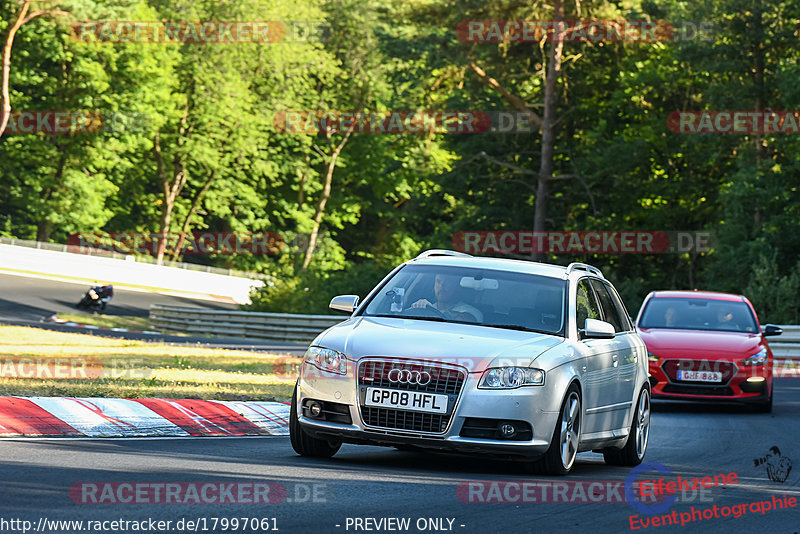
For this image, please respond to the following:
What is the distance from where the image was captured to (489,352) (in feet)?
30.9

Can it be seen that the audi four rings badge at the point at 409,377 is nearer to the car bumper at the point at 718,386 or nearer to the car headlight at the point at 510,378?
the car headlight at the point at 510,378

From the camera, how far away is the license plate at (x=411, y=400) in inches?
366

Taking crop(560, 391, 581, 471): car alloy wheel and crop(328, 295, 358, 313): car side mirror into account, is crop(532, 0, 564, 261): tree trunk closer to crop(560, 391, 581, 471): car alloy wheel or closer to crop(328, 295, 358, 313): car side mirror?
crop(328, 295, 358, 313): car side mirror

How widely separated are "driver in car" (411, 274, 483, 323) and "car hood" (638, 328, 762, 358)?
26.4 ft

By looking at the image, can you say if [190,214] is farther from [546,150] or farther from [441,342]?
[441,342]

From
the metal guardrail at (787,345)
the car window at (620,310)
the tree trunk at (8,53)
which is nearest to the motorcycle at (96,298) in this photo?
the tree trunk at (8,53)

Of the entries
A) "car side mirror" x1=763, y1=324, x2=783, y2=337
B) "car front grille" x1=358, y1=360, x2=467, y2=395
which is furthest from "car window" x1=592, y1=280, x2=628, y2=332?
"car side mirror" x1=763, y1=324, x2=783, y2=337

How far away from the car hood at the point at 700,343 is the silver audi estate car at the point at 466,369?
7202 mm

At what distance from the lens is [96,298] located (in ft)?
147

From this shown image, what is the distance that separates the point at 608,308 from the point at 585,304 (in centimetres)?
86

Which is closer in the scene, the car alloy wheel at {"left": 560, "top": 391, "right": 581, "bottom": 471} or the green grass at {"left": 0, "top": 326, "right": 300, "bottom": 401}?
the car alloy wheel at {"left": 560, "top": 391, "right": 581, "bottom": 471}

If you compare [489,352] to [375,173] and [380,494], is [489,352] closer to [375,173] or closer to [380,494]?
[380,494]

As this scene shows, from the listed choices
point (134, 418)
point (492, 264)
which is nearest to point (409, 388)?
point (492, 264)

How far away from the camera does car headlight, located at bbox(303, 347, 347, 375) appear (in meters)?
9.50
